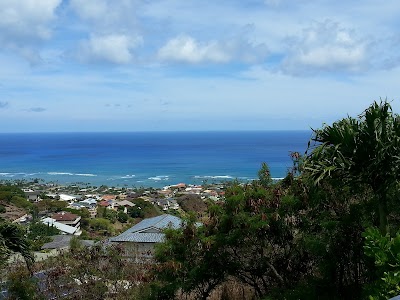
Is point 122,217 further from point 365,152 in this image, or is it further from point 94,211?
point 365,152

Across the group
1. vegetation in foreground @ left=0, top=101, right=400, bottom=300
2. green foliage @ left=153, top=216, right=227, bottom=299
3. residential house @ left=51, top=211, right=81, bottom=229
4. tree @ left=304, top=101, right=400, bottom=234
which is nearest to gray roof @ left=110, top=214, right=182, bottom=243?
vegetation in foreground @ left=0, top=101, right=400, bottom=300

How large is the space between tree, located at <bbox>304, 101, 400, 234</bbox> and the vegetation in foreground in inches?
0.5

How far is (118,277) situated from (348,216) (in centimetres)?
513

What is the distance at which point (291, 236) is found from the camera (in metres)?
Answer: 7.50

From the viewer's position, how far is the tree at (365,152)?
5.25 metres

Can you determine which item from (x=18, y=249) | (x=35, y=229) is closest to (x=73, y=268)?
(x=18, y=249)

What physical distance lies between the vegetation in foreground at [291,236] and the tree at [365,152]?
0.04ft

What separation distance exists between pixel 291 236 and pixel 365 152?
2.56 m

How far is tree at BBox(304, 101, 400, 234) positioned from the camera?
17.2ft

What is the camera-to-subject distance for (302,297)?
263 inches

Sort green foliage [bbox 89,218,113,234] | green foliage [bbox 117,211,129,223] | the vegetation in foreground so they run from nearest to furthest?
the vegetation in foreground
green foliage [bbox 89,218,113,234]
green foliage [bbox 117,211,129,223]

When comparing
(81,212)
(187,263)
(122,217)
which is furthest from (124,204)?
(187,263)

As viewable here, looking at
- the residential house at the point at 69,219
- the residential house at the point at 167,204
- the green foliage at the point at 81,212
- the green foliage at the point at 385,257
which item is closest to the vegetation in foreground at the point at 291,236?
the green foliage at the point at 385,257

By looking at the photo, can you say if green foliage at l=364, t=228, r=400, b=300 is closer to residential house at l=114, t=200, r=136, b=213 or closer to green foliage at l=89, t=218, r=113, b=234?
green foliage at l=89, t=218, r=113, b=234
